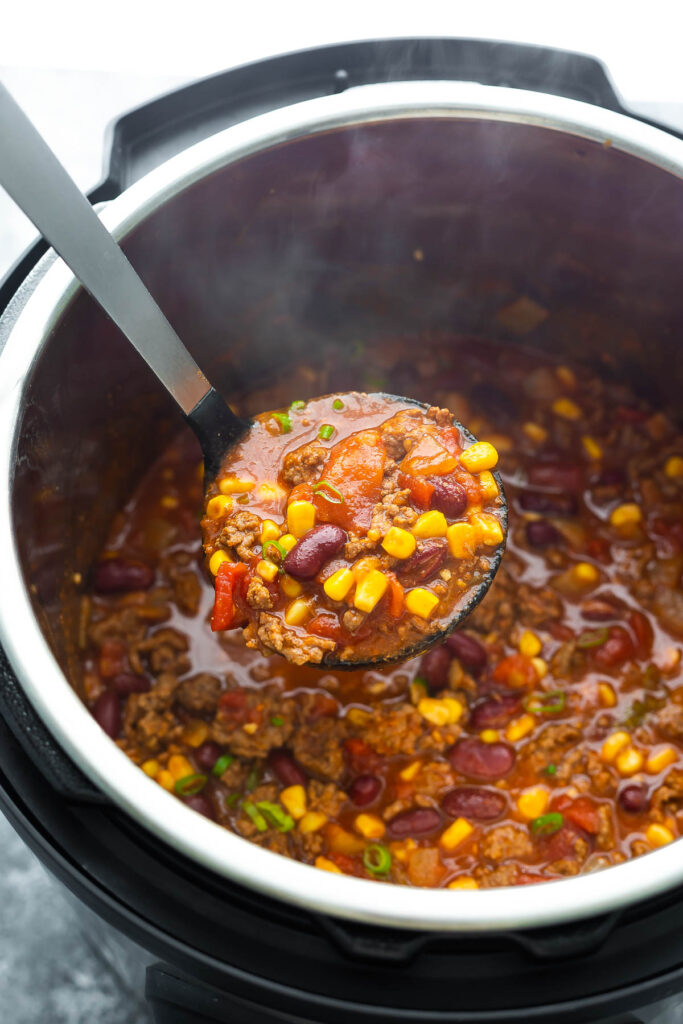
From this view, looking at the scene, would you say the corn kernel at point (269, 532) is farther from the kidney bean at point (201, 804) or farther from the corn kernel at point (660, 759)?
the corn kernel at point (660, 759)

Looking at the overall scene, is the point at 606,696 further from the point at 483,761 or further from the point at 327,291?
the point at 327,291

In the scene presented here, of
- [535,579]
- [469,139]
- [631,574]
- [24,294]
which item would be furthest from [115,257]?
[631,574]

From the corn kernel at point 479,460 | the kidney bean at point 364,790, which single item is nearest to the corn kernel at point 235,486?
the corn kernel at point 479,460

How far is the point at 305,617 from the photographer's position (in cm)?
186

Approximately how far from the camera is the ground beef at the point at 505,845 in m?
2.29

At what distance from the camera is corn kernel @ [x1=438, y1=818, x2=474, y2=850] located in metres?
2.30

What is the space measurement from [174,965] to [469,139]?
203cm

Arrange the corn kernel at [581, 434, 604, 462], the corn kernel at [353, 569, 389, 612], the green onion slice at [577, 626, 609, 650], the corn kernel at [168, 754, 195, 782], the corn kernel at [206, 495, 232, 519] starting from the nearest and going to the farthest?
the corn kernel at [353, 569, 389, 612], the corn kernel at [206, 495, 232, 519], the corn kernel at [168, 754, 195, 782], the green onion slice at [577, 626, 609, 650], the corn kernel at [581, 434, 604, 462]

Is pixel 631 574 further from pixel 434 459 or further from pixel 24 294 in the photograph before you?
pixel 24 294

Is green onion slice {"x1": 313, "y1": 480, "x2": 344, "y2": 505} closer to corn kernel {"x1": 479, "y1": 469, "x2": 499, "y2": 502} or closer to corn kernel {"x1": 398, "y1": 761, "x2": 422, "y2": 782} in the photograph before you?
corn kernel {"x1": 479, "y1": 469, "x2": 499, "y2": 502}

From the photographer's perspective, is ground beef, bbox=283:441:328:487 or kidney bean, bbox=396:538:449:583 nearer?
kidney bean, bbox=396:538:449:583

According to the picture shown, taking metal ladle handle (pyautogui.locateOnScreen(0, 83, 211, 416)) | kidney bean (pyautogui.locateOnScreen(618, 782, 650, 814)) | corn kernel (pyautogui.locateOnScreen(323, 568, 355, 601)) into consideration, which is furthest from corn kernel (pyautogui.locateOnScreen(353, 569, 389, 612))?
kidney bean (pyautogui.locateOnScreen(618, 782, 650, 814))

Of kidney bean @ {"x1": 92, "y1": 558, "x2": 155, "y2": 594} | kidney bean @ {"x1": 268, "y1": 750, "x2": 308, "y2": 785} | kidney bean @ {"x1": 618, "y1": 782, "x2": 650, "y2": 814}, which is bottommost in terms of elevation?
kidney bean @ {"x1": 618, "y1": 782, "x2": 650, "y2": 814}

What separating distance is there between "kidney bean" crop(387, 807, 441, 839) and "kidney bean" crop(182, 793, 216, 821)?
0.49 metres
